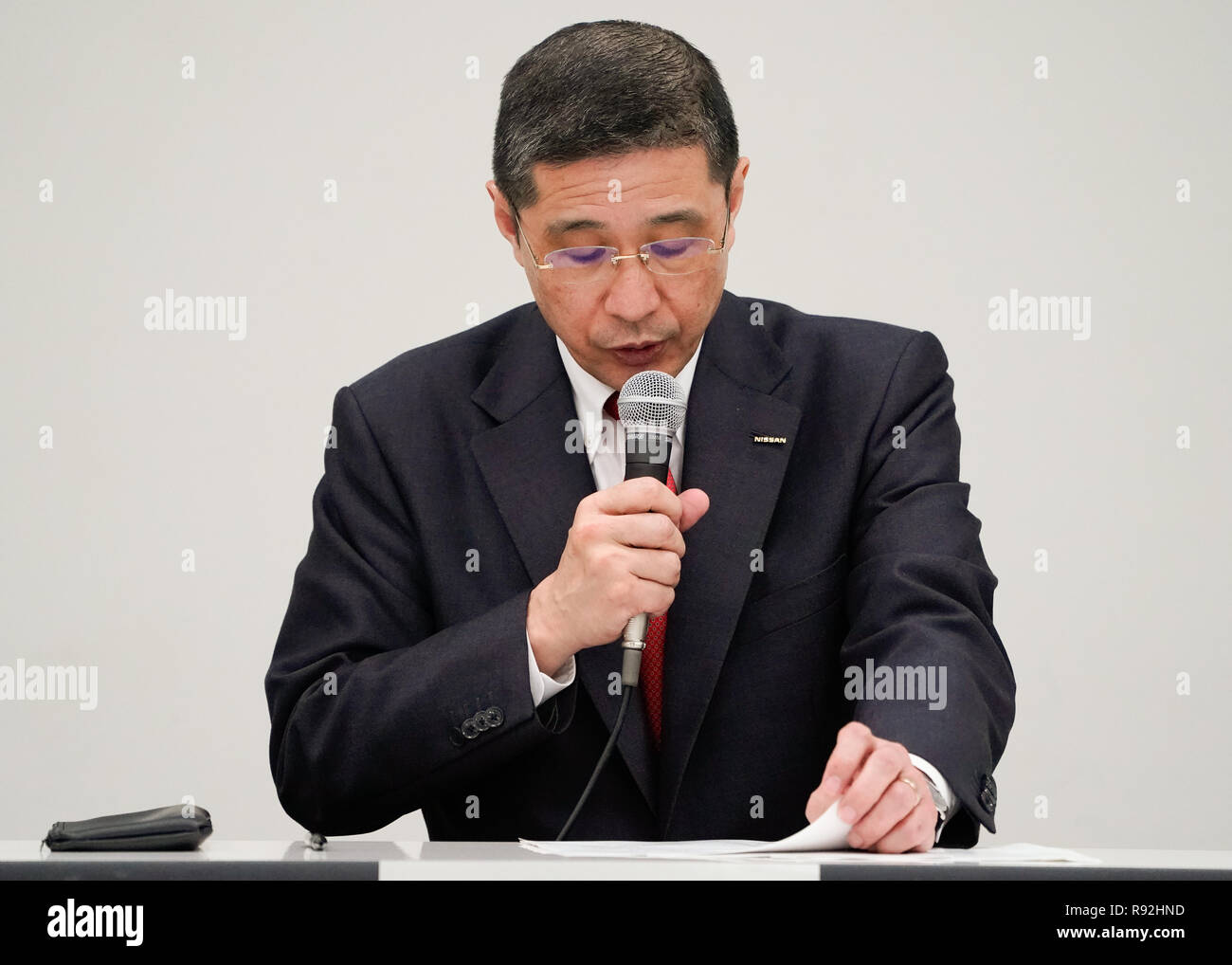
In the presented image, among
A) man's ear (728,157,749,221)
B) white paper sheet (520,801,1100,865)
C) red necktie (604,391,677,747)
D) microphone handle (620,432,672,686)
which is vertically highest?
man's ear (728,157,749,221)

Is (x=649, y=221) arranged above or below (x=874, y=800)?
above

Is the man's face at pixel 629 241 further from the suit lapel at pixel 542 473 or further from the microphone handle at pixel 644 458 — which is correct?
the microphone handle at pixel 644 458

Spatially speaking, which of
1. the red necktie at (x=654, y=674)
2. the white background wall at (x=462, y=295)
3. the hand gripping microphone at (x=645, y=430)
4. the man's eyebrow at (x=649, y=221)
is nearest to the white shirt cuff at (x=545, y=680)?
the hand gripping microphone at (x=645, y=430)

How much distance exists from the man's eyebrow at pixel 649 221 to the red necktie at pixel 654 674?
0.36 m

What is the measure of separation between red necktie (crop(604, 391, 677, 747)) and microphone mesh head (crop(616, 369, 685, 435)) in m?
0.26

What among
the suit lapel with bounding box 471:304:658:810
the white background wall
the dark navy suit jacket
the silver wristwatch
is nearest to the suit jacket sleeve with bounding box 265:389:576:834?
the dark navy suit jacket

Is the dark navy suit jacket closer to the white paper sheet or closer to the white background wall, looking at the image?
the white paper sheet

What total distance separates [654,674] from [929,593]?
0.42m

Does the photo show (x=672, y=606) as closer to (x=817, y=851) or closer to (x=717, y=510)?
(x=717, y=510)

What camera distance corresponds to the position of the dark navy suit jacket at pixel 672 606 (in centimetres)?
183

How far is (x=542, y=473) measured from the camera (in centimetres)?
213

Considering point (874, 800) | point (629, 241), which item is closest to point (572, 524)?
point (629, 241)

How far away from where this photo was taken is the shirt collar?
7.11ft
